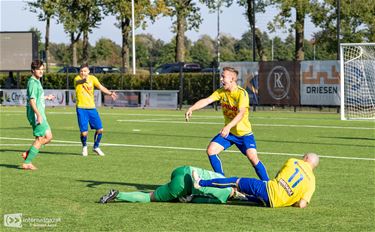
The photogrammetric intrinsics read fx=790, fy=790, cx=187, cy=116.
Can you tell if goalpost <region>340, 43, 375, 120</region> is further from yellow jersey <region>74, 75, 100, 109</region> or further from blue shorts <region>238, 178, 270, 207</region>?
blue shorts <region>238, 178, 270, 207</region>

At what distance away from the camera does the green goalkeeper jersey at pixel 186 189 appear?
10.1 m

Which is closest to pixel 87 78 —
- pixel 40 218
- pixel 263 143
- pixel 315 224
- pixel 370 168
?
pixel 263 143

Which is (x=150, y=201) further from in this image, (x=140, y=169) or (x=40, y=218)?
(x=140, y=169)

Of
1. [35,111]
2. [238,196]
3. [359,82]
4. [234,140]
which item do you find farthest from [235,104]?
[359,82]

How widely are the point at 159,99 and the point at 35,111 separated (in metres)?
27.6

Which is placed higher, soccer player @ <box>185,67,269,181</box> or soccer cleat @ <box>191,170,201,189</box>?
soccer player @ <box>185,67,269,181</box>

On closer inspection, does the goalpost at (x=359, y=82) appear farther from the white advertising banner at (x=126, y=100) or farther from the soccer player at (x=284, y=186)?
the soccer player at (x=284, y=186)

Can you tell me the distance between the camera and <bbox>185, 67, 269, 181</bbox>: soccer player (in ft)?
37.0

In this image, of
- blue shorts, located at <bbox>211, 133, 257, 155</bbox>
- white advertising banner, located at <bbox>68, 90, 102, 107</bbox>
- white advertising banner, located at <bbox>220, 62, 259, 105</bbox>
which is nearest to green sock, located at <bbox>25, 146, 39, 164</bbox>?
blue shorts, located at <bbox>211, 133, 257, 155</bbox>

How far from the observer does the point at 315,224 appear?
29.4 ft

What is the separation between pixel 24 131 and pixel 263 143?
8.72m

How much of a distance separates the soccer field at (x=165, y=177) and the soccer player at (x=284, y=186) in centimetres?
15

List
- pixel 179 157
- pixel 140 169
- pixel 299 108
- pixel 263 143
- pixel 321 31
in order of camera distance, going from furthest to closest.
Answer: pixel 321 31 < pixel 299 108 < pixel 263 143 < pixel 179 157 < pixel 140 169

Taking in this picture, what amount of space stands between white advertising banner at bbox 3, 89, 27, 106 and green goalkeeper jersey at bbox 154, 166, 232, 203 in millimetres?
37767
